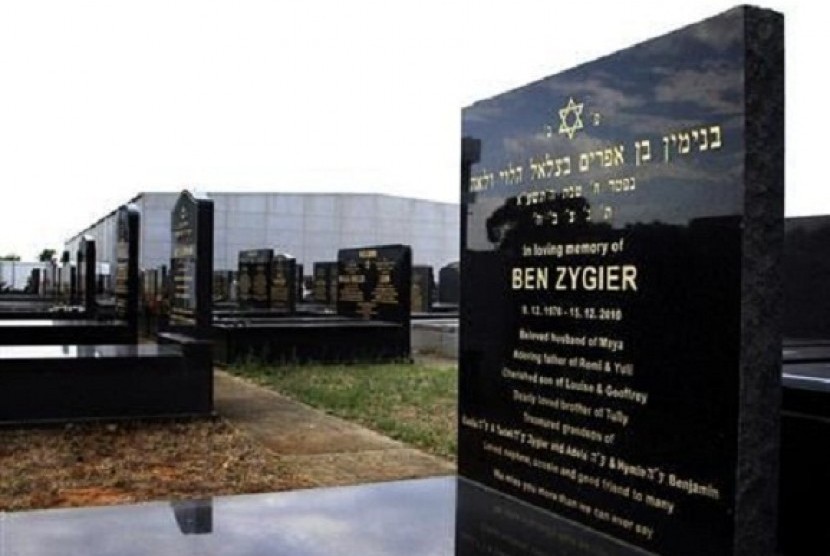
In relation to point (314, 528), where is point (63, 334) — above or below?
above

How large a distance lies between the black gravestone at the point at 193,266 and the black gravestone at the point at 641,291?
23.0 ft

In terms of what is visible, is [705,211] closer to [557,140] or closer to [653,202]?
[653,202]

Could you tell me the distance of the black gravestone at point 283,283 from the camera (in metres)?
20.8

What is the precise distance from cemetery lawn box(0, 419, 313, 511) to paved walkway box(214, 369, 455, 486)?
201 mm

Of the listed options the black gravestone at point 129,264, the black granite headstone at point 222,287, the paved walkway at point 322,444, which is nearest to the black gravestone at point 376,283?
the black gravestone at point 129,264

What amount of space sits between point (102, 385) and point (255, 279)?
43.1 ft

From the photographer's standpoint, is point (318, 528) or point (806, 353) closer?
point (318, 528)

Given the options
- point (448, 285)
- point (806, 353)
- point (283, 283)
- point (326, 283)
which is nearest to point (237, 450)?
point (806, 353)

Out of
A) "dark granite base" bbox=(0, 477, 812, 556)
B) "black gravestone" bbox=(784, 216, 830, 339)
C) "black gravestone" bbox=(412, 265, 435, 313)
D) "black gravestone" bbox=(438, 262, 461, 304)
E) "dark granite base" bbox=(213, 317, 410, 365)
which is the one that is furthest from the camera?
"black gravestone" bbox=(438, 262, 461, 304)

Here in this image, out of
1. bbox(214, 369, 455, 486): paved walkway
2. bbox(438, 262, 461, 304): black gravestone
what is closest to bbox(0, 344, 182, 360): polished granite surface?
bbox(214, 369, 455, 486): paved walkway

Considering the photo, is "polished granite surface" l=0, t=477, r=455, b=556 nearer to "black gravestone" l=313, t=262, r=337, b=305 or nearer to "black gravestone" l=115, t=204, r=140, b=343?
"black gravestone" l=115, t=204, r=140, b=343

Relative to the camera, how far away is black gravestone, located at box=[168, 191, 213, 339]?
10.5m

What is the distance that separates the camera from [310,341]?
1575 cm

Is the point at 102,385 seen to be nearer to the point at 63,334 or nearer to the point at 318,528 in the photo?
the point at 63,334
